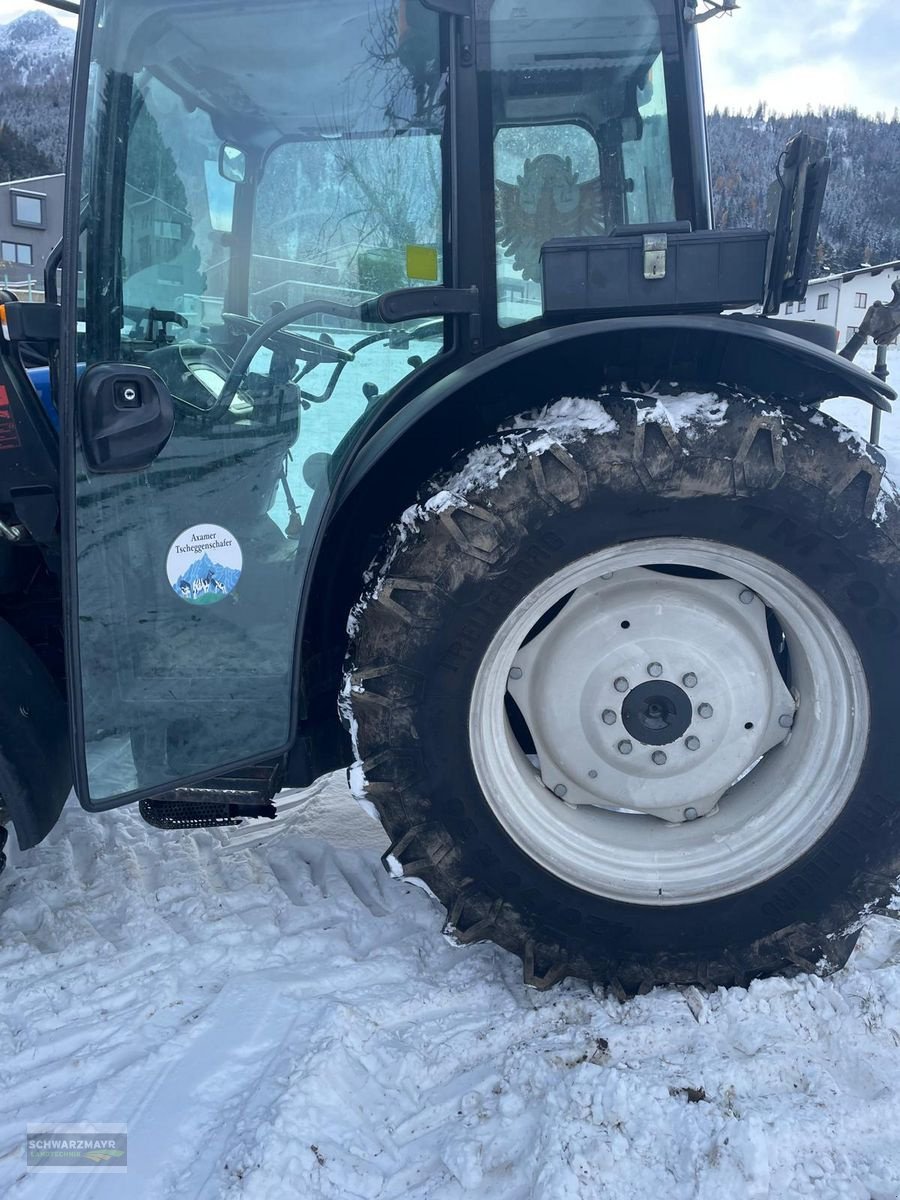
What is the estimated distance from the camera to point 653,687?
1.98m

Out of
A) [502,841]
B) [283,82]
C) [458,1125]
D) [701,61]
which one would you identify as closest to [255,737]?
[502,841]

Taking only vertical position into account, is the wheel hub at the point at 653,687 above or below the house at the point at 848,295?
below

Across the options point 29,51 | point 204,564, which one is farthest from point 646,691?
point 29,51

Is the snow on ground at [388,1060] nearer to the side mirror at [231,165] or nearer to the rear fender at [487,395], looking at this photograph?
the rear fender at [487,395]

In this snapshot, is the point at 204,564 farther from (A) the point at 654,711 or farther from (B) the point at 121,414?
(A) the point at 654,711

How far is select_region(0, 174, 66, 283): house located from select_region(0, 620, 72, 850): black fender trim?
102 feet

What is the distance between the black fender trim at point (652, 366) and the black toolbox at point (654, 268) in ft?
0.18

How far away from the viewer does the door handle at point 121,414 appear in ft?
5.50

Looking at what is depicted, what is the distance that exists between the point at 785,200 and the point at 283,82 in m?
1.07

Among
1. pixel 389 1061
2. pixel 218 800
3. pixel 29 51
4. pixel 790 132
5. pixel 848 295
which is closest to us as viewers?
pixel 389 1061

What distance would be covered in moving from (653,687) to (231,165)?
60.0 inches

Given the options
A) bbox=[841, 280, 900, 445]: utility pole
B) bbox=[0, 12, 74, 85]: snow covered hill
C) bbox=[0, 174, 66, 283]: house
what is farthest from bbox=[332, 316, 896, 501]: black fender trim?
bbox=[0, 12, 74, 85]: snow covered hill

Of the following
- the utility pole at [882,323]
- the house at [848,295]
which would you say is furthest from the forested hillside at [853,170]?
the utility pole at [882,323]

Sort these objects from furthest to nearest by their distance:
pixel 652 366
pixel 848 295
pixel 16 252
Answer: pixel 16 252 → pixel 848 295 → pixel 652 366
